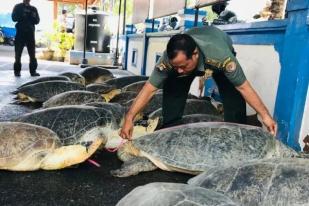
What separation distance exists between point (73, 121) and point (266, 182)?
1.78m

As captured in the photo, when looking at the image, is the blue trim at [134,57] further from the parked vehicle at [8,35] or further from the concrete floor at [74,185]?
the parked vehicle at [8,35]

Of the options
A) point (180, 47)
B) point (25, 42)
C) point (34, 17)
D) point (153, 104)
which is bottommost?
point (153, 104)

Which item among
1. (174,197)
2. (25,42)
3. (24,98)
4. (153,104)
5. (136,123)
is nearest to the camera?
(174,197)

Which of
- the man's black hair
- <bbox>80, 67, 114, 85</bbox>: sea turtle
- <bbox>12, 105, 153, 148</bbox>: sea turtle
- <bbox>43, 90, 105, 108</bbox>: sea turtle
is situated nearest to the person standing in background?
<bbox>80, 67, 114, 85</bbox>: sea turtle

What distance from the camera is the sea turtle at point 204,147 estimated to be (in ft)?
8.30

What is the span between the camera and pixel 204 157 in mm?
2539

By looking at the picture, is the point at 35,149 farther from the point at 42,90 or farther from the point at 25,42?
the point at 25,42

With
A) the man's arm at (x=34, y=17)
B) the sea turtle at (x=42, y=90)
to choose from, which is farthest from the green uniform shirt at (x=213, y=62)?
the man's arm at (x=34, y=17)

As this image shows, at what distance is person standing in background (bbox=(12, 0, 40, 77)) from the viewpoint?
28.1ft

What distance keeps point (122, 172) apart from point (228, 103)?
137 centimetres

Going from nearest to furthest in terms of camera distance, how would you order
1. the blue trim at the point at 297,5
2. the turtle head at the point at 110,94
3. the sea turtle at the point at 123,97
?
the blue trim at the point at 297,5 → the sea turtle at the point at 123,97 → the turtle head at the point at 110,94

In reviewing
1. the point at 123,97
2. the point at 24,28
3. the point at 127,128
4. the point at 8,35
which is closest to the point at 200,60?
the point at 127,128

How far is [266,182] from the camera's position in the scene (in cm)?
182

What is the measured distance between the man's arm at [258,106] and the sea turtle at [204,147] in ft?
0.25
